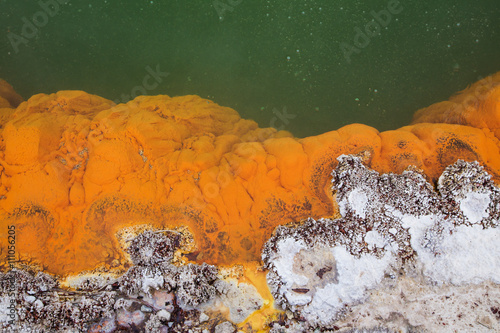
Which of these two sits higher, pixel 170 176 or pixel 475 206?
pixel 475 206

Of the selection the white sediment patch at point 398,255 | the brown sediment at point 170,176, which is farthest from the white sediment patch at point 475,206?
the brown sediment at point 170,176

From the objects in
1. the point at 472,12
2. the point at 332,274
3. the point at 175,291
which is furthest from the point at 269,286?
the point at 472,12

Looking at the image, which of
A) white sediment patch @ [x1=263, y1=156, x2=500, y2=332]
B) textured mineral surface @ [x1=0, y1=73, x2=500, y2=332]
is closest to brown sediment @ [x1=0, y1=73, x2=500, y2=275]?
textured mineral surface @ [x1=0, y1=73, x2=500, y2=332]

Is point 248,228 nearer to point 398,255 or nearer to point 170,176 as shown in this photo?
point 170,176

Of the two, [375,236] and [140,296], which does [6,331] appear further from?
[375,236]

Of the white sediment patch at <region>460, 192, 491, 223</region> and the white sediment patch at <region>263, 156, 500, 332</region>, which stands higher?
the white sediment patch at <region>460, 192, 491, 223</region>

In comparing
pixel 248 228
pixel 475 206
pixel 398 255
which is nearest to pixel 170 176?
pixel 248 228

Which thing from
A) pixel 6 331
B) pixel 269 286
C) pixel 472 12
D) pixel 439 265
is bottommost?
pixel 6 331

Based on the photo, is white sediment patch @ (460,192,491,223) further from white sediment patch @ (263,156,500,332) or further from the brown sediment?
the brown sediment
